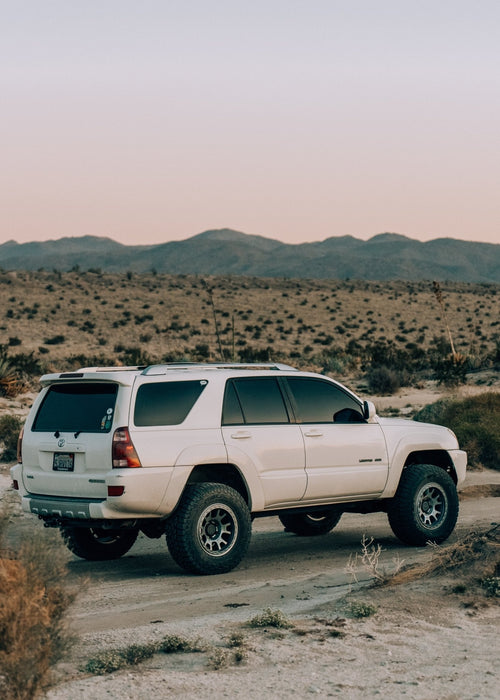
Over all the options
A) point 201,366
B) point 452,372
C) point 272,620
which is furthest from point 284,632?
point 452,372

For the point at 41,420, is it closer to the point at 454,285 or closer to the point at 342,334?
the point at 342,334

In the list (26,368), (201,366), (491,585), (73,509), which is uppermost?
(201,366)

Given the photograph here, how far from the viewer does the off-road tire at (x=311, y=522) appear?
12.3 m

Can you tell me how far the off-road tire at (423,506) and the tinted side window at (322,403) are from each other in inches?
37.4

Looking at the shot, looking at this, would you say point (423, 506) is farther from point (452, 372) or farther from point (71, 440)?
point (452, 372)

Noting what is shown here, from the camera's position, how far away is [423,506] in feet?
37.4

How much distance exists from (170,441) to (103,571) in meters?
1.66

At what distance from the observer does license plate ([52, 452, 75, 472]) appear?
9.57 m

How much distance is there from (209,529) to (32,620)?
4.30m

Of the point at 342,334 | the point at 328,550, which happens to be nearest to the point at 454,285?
the point at 342,334

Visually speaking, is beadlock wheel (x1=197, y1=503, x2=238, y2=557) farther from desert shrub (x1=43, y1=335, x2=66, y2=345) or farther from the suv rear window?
desert shrub (x1=43, y1=335, x2=66, y2=345)

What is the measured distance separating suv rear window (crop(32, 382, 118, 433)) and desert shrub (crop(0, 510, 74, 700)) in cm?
326

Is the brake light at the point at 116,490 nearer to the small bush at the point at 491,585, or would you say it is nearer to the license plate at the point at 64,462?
the license plate at the point at 64,462

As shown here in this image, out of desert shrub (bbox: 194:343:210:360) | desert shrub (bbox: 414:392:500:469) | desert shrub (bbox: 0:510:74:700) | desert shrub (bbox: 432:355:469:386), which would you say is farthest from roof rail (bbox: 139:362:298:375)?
desert shrub (bbox: 194:343:210:360)
